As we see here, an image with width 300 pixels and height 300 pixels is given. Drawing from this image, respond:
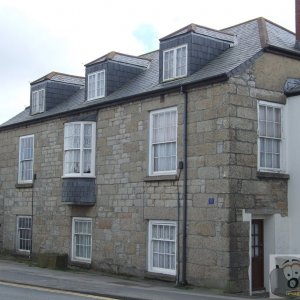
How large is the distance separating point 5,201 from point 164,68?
1090 cm

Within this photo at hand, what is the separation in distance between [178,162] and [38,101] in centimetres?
1017

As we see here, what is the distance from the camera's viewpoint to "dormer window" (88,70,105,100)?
853 inches

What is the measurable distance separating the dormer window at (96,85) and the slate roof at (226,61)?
40cm

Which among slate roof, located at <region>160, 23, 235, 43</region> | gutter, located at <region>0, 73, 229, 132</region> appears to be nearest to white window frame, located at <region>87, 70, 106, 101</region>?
gutter, located at <region>0, 73, 229, 132</region>

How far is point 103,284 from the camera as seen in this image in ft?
54.4

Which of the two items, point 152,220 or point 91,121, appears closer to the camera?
point 152,220

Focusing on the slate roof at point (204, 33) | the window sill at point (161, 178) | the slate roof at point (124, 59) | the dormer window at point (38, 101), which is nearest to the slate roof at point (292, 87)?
the slate roof at point (204, 33)

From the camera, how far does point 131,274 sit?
1864 centimetres

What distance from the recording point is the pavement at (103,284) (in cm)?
1441

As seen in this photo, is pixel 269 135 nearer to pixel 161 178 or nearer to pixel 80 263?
pixel 161 178

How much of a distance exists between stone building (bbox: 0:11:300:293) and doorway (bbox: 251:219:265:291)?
4 centimetres

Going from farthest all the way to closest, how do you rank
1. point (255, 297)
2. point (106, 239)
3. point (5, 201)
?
1. point (5, 201)
2. point (106, 239)
3. point (255, 297)

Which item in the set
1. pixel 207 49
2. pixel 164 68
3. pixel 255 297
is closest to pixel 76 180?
pixel 164 68

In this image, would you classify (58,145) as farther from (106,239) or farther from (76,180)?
(106,239)
